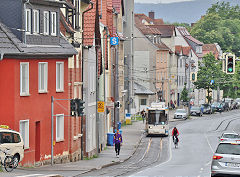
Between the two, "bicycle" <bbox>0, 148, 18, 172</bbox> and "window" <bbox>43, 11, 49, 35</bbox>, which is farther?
"window" <bbox>43, 11, 49, 35</bbox>

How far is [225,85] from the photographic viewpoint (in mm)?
130750

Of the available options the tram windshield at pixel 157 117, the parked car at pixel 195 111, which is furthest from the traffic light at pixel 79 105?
the parked car at pixel 195 111

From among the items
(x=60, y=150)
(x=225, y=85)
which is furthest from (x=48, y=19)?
(x=225, y=85)

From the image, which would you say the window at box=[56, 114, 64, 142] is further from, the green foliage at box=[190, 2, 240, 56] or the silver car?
the green foliage at box=[190, 2, 240, 56]

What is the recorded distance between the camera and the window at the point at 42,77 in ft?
110

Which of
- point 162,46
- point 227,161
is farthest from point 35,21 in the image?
point 162,46

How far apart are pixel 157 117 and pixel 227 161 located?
1433 inches

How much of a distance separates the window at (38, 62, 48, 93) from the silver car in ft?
35.5

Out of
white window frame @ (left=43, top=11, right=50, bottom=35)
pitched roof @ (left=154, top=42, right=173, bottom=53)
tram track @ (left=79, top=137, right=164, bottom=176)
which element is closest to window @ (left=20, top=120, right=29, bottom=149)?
tram track @ (left=79, top=137, right=164, bottom=176)

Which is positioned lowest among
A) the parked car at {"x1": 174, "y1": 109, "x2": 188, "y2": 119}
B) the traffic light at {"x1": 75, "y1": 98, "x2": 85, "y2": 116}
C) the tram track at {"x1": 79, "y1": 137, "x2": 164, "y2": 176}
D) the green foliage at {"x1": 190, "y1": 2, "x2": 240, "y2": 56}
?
the tram track at {"x1": 79, "y1": 137, "x2": 164, "y2": 176}

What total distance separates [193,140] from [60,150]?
24.8 metres

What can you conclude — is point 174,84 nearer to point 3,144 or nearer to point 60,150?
point 60,150

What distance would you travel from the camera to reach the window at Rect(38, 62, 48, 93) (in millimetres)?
33562

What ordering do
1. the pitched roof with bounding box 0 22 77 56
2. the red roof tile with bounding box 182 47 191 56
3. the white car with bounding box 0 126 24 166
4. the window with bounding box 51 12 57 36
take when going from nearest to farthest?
the white car with bounding box 0 126 24 166
the pitched roof with bounding box 0 22 77 56
the window with bounding box 51 12 57 36
the red roof tile with bounding box 182 47 191 56
